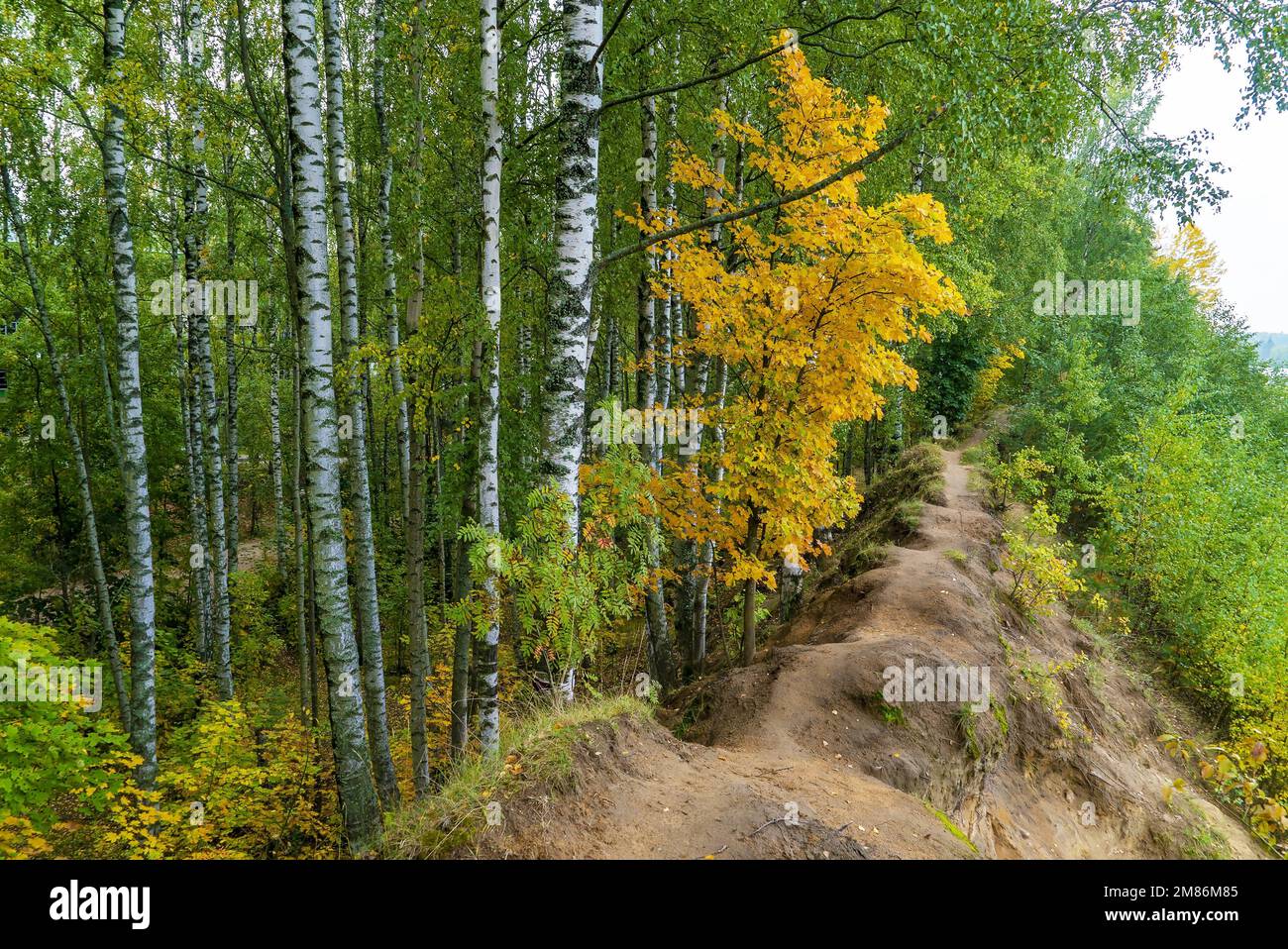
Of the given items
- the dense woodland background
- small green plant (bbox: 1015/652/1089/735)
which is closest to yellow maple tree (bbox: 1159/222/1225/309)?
the dense woodland background

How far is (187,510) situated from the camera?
677 inches

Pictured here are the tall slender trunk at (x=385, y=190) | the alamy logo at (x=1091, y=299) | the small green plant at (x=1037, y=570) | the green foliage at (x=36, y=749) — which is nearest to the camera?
the green foliage at (x=36, y=749)

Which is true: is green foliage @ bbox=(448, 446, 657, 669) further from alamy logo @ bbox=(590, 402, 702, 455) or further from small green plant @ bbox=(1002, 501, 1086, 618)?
small green plant @ bbox=(1002, 501, 1086, 618)

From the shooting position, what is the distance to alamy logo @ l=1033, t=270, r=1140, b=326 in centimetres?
2134

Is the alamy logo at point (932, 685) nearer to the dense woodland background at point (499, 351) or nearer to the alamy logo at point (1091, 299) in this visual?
the dense woodland background at point (499, 351)

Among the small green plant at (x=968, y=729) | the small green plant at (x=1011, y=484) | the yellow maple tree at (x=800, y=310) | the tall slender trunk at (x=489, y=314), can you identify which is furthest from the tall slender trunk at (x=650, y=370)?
the small green plant at (x=1011, y=484)

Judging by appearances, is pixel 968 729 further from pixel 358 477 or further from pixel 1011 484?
pixel 1011 484

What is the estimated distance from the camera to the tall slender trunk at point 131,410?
21.6 feet

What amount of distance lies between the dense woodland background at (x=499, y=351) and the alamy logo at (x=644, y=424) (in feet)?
0.42

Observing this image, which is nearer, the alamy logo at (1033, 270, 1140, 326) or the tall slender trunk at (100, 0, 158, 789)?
the tall slender trunk at (100, 0, 158, 789)

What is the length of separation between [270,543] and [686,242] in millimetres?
20275

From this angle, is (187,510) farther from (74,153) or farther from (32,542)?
(74,153)

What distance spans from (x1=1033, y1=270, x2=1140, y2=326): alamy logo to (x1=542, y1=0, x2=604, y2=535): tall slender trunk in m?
20.8
